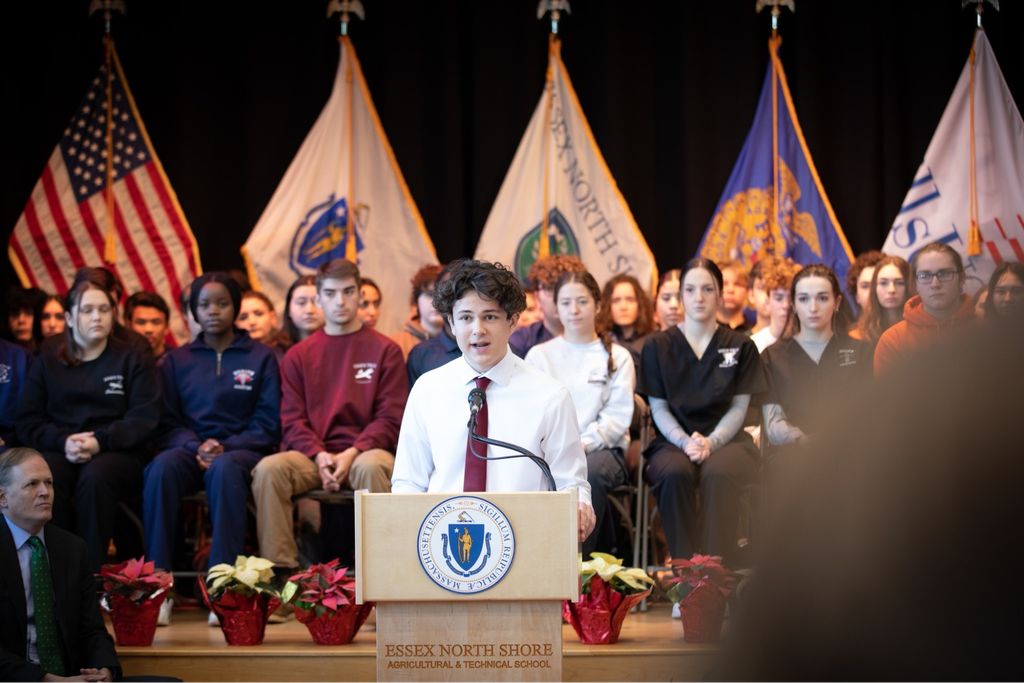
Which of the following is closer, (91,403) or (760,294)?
(91,403)

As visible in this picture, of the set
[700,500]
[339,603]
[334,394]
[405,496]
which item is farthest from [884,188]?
[405,496]

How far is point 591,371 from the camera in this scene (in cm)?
447

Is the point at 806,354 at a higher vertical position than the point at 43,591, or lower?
higher

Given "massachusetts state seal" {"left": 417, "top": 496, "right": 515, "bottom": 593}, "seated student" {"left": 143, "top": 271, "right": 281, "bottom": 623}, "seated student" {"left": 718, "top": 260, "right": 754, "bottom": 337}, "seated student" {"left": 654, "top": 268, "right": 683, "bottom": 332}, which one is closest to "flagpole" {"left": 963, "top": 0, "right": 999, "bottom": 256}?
"seated student" {"left": 718, "top": 260, "right": 754, "bottom": 337}

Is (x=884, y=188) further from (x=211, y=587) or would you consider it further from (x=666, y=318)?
(x=211, y=587)

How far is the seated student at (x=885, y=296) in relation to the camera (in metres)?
4.73

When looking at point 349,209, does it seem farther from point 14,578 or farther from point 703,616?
point 703,616

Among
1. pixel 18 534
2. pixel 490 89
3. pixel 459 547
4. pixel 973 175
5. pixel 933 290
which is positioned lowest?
pixel 18 534

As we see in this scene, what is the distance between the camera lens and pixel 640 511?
431 cm

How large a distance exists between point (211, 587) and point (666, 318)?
2.90 metres

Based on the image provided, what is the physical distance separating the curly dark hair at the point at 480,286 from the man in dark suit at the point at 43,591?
1552 mm

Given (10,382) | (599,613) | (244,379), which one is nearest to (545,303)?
(244,379)

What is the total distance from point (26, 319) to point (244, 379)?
5.11ft

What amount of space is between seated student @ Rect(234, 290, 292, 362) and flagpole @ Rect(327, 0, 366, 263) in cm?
81
